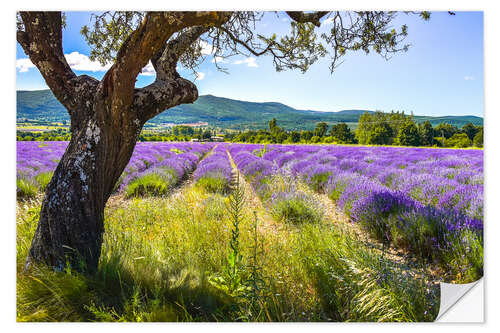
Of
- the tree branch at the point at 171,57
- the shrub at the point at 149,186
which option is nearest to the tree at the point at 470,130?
the tree branch at the point at 171,57

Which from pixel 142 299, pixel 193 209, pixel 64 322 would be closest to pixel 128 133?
pixel 142 299

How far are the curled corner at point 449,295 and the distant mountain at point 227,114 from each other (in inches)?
63.5

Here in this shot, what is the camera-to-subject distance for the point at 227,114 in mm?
3852

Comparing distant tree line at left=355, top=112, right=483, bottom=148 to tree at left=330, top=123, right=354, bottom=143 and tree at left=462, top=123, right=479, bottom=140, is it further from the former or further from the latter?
tree at left=330, top=123, right=354, bottom=143

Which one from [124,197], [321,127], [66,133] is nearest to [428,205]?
[321,127]

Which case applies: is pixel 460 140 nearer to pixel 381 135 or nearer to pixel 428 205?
pixel 428 205

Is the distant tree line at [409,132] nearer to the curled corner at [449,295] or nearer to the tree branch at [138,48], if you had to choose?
the curled corner at [449,295]

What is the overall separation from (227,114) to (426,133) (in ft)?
10.0

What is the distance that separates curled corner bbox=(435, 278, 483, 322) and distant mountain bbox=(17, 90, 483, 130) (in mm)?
1612

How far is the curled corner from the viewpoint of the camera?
1.78 m

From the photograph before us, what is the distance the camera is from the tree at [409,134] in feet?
11.1

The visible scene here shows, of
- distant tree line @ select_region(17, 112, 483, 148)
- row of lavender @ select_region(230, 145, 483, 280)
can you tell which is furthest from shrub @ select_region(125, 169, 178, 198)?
row of lavender @ select_region(230, 145, 483, 280)

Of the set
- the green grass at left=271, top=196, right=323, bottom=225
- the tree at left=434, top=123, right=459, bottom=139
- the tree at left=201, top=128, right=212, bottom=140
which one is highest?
the tree at left=201, top=128, right=212, bottom=140

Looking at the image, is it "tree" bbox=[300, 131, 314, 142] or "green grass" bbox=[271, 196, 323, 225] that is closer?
"green grass" bbox=[271, 196, 323, 225]
